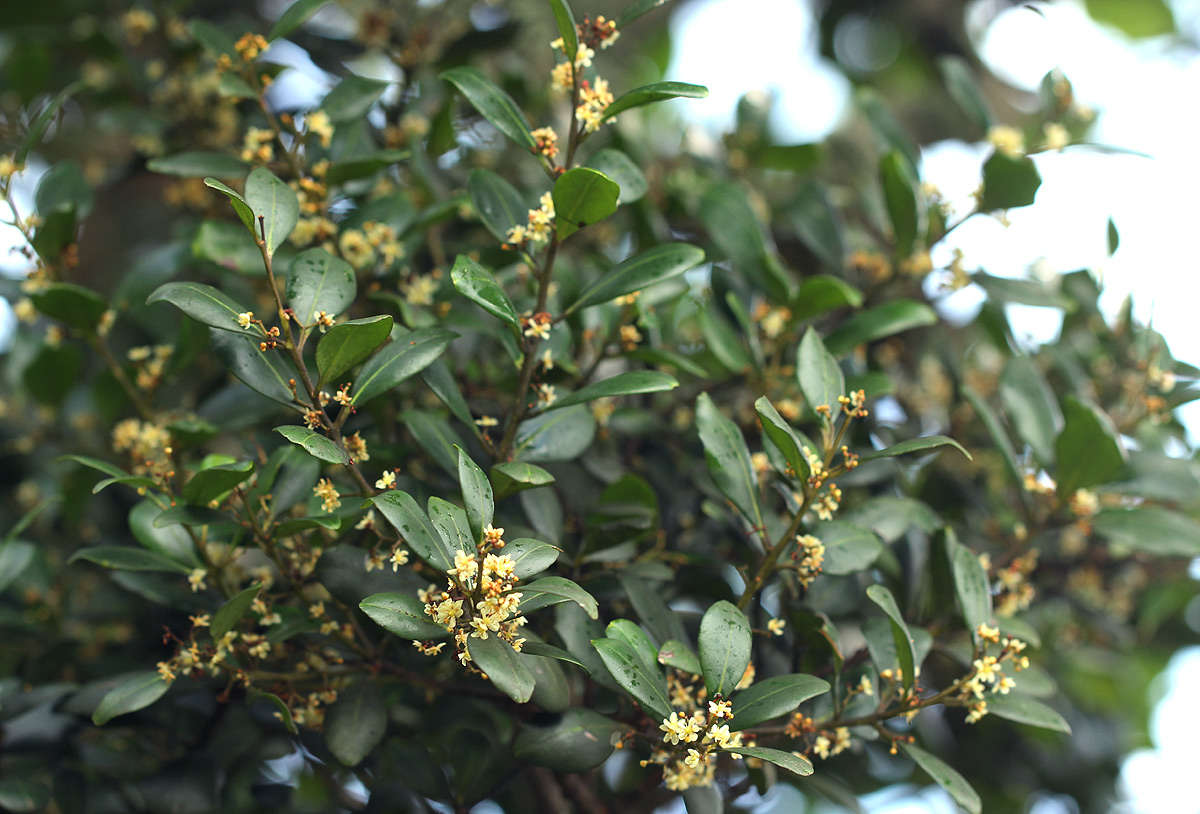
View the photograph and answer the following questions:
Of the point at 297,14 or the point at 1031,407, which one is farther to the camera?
the point at 1031,407

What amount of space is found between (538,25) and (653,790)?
1.81m

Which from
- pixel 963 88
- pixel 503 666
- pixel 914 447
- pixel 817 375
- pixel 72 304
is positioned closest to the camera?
pixel 503 666

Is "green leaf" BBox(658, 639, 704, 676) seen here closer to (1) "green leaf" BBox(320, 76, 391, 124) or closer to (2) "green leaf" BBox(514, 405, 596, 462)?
(2) "green leaf" BBox(514, 405, 596, 462)

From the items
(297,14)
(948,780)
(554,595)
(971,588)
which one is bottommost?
(948,780)

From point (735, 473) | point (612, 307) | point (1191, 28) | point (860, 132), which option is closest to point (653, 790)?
point (735, 473)

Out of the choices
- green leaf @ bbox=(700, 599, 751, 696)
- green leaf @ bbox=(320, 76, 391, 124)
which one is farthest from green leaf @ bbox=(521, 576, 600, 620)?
green leaf @ bbox=(320, 76, 391, 124)

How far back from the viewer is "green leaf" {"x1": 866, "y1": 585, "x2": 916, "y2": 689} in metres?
0.91

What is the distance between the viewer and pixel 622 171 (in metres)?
1.02

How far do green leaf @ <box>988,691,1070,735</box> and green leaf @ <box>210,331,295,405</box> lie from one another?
792mm

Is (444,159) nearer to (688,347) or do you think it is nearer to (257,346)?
(688,347)

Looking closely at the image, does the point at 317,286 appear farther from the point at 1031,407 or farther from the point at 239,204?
the point at 1031,407

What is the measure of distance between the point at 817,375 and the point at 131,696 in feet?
2.56

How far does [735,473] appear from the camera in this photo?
0.99 metres

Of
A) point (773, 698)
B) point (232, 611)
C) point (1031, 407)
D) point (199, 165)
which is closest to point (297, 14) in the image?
point (199, 165)
